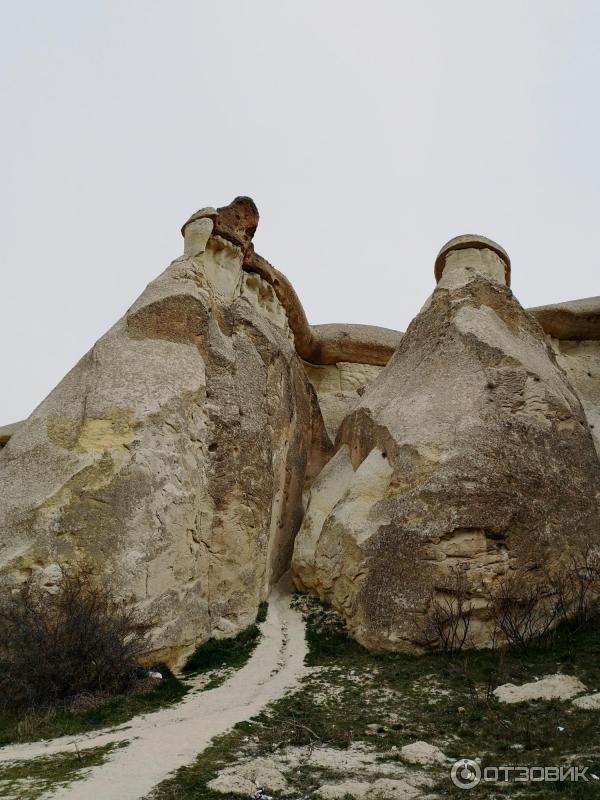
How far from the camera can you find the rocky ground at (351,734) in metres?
4.14

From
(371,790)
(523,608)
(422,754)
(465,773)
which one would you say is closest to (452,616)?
(523,608)

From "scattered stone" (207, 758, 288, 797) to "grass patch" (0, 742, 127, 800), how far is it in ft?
2.93

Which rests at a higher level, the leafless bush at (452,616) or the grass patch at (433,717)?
the leafless bush at (452,616)

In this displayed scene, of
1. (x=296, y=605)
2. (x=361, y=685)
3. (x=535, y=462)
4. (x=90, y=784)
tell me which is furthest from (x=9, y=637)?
(x=535, y=462)

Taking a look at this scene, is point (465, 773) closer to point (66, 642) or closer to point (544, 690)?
point (544, 690)

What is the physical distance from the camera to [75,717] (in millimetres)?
5758

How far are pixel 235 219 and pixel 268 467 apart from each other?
14.8 ft

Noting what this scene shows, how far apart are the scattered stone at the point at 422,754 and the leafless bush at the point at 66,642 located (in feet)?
9.50

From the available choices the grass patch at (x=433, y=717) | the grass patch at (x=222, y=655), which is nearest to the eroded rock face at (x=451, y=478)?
the grass patch at (x=433, y=717)

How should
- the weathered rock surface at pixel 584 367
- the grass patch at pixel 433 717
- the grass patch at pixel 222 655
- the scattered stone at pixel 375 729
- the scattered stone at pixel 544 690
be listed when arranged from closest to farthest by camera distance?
the grass patch at pixel 433 717 → the scattered stone at pixel 375 729 → the scattered stone at pixel 544 690 → the grass patch at pixel 222 655 → the weathered rock surface at pixel 584 367

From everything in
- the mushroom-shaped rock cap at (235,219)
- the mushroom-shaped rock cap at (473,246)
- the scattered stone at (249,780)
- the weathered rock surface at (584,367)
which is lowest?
the scattered stone at (249,780)
